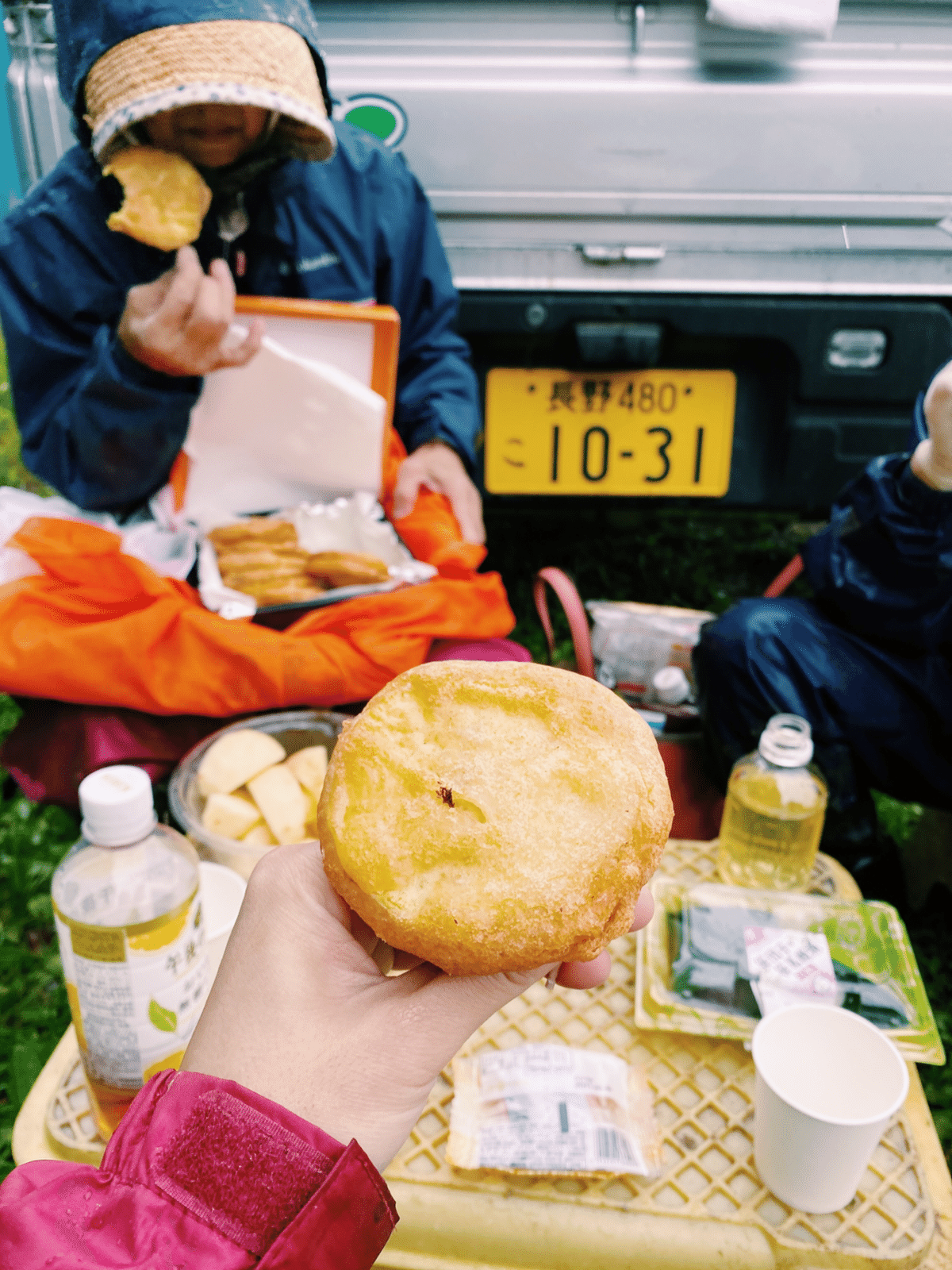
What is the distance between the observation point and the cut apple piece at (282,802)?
179 centimetres

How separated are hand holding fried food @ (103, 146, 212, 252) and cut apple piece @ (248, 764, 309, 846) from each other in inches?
50.3

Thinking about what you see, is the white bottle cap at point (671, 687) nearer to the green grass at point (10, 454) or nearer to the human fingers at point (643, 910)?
the human fingers at point (643, 910)

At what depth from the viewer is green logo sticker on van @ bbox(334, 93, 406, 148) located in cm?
274

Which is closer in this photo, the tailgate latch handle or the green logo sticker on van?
the tailgate latch handle

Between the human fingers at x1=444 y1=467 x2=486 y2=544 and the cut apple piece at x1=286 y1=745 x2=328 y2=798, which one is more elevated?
the human fingers at x1=444 y1=467 x2=486 y2=544

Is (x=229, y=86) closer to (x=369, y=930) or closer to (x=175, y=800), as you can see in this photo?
(x=175, y=800)

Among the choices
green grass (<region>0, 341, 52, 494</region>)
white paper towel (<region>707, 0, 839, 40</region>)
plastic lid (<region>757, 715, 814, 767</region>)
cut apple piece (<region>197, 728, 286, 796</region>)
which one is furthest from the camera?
green grass (<region>0, 341, 52, 494</region>)

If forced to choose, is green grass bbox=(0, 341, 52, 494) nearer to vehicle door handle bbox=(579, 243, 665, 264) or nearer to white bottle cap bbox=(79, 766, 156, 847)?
vehicle door handle bbox=(579, 243, 665, 264)

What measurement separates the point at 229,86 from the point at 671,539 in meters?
3.07

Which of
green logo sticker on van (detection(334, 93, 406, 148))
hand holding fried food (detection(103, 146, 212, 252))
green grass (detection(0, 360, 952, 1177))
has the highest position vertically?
green logo sticker on van (detection(334, 93, 406, 148))

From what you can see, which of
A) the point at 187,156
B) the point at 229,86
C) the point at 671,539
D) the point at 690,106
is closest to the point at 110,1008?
the point at 229,86

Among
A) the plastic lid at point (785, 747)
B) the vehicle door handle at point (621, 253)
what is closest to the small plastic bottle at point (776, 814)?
the plastic lid at point (785, 747)

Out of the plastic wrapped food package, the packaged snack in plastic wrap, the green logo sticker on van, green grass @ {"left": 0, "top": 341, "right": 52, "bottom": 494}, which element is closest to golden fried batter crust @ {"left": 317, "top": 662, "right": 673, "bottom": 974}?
the packaged snack in plastic wrap

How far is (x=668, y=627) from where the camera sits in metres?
2.85
